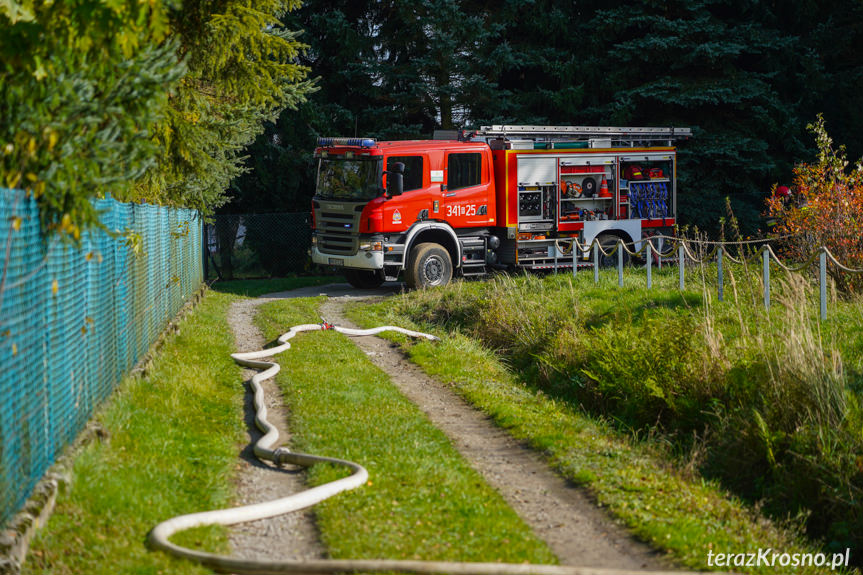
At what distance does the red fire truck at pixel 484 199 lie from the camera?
779 inches

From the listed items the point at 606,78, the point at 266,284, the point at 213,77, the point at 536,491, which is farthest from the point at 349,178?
the point at 536,491

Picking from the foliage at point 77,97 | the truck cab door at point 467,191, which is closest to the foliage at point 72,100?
the foliage at point 77,97

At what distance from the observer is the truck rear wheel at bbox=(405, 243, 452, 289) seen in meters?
20.2

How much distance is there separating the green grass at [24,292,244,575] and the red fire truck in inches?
383

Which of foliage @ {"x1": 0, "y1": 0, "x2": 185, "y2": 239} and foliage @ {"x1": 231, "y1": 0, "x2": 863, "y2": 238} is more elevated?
foliage @ {"x1": 231, "y1": 0, "x2": 863, "y2": 238}

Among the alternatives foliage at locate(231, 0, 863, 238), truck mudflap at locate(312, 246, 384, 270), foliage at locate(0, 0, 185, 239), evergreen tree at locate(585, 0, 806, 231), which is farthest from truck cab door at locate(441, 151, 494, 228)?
foliage at locate(0, 0, 185, 239)

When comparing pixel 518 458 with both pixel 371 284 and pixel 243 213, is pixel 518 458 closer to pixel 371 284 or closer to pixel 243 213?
pixel 371 284

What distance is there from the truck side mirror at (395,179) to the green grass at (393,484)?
29.4 ft

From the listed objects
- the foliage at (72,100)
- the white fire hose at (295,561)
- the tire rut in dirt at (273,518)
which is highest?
the foliage at (72,100)

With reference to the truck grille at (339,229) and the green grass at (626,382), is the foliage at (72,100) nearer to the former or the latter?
the green grass at (626,382)

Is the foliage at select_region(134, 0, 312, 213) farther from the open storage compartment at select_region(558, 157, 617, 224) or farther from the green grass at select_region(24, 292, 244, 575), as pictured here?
the open storage compartment at select_region(558, 157, 617, 224)

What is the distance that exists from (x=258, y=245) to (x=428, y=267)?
8.37 meters

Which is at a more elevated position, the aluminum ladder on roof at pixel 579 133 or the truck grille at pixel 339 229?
the aluminum ladder on roof at pixel 579 133

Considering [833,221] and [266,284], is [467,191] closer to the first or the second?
[266,284]
